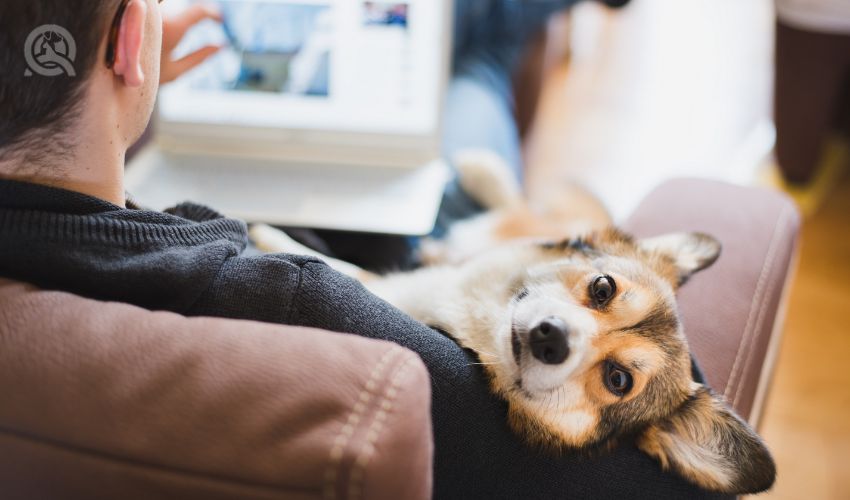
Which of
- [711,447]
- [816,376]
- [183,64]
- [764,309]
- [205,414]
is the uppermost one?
[183,64]

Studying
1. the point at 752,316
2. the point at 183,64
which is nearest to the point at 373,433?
the point at 752,316

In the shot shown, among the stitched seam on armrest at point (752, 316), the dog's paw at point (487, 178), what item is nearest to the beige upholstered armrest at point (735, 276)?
the stitched seam on armrest at point (752, 316)

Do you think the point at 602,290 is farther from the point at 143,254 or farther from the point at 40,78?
the point at 40,78

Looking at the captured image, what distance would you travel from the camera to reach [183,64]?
1360 millimetres

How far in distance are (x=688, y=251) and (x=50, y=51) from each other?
1.06m

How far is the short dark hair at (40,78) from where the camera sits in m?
0.76

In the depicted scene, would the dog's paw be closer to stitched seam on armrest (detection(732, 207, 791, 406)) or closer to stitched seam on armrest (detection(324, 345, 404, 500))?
stitched seam on armrest (detection(732, 207, 791, 406))

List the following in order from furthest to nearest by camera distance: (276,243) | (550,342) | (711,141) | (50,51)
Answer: (711,141), (276,243), (550,342), (50,51)

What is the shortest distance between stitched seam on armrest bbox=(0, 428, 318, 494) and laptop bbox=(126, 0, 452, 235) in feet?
3.42

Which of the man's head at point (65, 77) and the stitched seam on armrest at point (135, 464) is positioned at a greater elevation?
the man's head at point (65, 77)

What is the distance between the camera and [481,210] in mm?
2135

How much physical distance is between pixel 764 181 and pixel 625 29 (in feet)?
4.29

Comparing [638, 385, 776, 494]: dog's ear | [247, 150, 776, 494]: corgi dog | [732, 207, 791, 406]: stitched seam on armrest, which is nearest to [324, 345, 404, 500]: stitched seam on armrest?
[247, 150, 776, 494]: corgi dog

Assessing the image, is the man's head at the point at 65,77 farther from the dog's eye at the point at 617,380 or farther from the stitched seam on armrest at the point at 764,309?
the stitched seam on armrest at the point at 764,309
